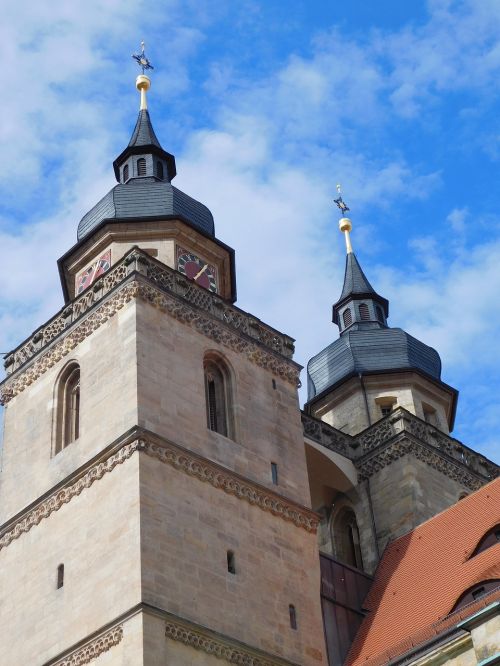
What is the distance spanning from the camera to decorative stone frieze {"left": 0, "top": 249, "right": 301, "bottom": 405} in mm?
20844

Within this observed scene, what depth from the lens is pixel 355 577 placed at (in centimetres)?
2173

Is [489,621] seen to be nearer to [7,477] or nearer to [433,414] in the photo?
[7,477]

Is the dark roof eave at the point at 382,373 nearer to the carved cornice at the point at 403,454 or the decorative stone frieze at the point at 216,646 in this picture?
the carved cornice at the point at 403,454

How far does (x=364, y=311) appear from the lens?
3103cm

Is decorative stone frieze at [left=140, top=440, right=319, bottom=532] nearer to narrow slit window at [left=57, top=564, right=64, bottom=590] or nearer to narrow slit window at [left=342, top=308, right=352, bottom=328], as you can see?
narrow slit window at [left=57, top=564, right=64, bottom=590]

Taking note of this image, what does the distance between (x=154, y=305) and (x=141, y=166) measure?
6645mm

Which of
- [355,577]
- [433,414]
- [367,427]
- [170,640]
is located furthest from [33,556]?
[433,414]

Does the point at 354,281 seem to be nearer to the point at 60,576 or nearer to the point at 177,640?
the point at 60,576

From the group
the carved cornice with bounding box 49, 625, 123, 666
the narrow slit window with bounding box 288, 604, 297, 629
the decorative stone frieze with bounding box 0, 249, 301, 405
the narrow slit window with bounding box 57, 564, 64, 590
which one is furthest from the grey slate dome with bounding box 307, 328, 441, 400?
the carved cornice with bounding box 49, 625, 123, 666

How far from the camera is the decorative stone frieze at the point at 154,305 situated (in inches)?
821

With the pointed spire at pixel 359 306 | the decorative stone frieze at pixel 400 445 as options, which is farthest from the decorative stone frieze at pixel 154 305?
the pointed spire at pixel 359 306

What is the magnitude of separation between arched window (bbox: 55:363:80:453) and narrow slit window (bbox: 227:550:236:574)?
10.2 feet

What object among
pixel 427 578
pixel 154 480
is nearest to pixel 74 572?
pixel 154 480

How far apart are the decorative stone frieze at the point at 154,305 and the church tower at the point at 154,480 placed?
29 millimetres
